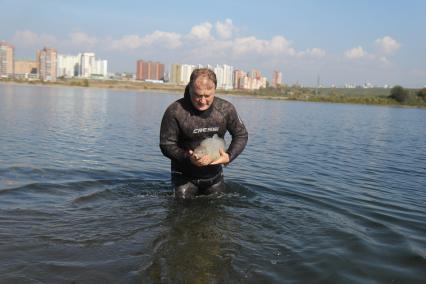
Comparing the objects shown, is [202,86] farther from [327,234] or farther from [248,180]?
[248,180]

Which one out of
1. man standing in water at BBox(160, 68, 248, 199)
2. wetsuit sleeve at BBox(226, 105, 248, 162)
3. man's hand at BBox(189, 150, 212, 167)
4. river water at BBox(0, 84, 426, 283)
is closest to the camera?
river water at BBox(0, 84, 426, 283)

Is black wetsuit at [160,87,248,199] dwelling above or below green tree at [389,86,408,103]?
below

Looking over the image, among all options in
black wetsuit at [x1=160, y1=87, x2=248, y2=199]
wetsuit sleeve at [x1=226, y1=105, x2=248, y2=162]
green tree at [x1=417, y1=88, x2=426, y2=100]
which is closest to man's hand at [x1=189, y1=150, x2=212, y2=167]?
black wetsuit at [x1=160, y1=87, x2=248, y2=199]

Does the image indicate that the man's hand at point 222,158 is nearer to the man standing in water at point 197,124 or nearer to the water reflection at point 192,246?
the man standing in water at point 197,124

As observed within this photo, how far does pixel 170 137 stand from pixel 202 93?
3.48 feet

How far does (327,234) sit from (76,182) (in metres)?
6.40

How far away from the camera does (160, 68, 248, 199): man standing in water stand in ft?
24.5

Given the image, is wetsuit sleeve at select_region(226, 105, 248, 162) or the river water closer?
the river water

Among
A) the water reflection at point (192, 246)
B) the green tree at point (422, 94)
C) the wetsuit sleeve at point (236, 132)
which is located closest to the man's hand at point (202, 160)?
the wetsuit sleeve at point (236, 132)

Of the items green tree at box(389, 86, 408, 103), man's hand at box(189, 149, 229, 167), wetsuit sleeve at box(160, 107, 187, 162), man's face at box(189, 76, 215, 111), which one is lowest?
man's hand at box(189, 149, 229, 167)

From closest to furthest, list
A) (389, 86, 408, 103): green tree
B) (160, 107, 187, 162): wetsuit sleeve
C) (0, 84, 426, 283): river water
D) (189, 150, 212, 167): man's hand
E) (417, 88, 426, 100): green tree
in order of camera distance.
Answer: (0, 84, 426, 283): river water < (189, 150, 212, 167): man's hand < (160, 107, 187, 162): wetsuit sleeve < (389, 86, 408, 103): green tree < (417, 88, 426, 100): green tree

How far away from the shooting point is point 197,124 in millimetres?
8023

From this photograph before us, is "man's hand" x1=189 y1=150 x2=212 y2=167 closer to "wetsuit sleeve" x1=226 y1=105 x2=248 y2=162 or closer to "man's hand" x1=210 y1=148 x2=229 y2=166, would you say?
"man's hand" x1=210 y1=148 x2=229 y2=166

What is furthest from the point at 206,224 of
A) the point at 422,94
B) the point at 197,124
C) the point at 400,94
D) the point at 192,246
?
the point at 422,94
